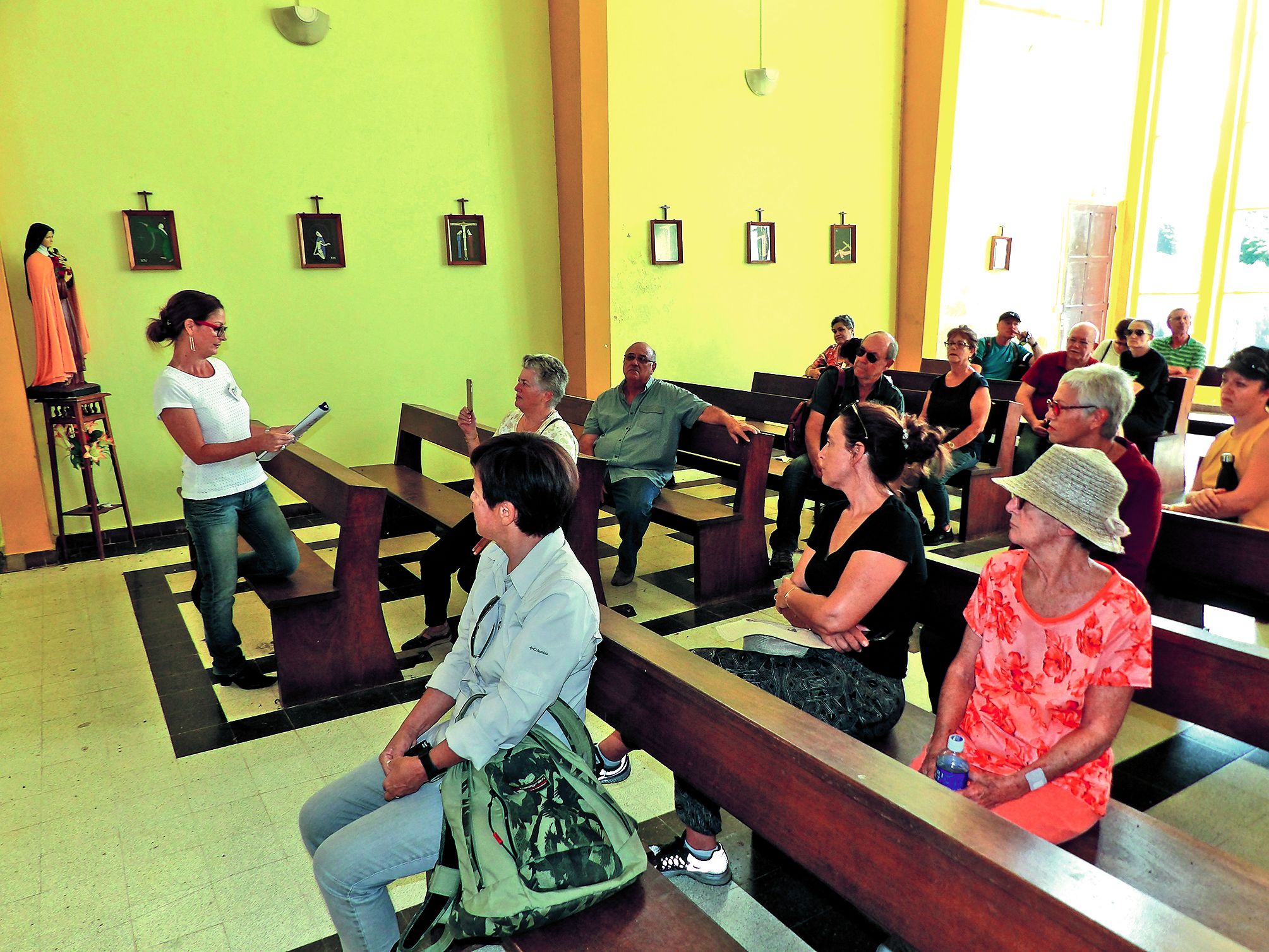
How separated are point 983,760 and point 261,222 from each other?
19.3 ft

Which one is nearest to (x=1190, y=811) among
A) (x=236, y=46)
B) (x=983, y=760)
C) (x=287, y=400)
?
(x=983, y=760)

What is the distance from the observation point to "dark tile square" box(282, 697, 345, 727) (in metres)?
3.49

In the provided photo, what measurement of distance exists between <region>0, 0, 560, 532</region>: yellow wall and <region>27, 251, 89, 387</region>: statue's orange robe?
58 cm

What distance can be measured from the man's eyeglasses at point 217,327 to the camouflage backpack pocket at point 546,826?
2368mm

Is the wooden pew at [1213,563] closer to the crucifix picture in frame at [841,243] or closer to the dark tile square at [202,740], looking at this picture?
the dark tile square at [202,740]

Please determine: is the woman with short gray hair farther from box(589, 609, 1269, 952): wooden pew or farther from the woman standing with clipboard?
box(589, 609, 1269, 952): wooden pew

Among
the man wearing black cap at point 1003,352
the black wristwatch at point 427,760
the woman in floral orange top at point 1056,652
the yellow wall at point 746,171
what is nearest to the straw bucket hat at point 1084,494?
the woman in floral orange top at point 1056,652

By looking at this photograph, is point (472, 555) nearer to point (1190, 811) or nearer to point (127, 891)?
point (127, 891)

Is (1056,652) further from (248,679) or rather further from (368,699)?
(248,679)

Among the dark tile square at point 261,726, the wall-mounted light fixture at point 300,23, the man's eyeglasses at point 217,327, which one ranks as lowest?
the dark tile square at point 261,726

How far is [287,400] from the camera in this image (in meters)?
6.50

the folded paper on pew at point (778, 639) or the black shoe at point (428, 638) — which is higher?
the folded paper on pew at point (778, 639)

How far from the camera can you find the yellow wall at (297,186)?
5.54 meters

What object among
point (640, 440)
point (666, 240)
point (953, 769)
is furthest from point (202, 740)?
point (666, 240)
